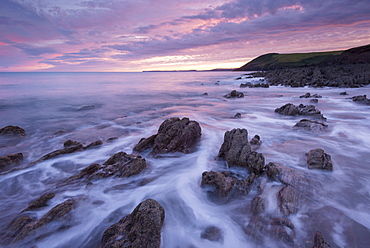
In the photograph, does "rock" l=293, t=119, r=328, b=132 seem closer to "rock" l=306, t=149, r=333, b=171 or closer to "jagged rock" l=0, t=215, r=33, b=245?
"rock" l=306, t=149, r=333, b=171

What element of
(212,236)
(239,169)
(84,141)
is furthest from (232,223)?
(84,141)

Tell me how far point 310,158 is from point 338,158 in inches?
58.0

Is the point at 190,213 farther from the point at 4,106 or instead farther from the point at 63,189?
the point at 4,106

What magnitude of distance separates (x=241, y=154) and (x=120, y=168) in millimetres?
3603

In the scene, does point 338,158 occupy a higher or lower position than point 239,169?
lower

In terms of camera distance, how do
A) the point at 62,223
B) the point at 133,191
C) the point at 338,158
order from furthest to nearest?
1. the point at 338,158
2. the point at 133,191
3. the point at 62,223

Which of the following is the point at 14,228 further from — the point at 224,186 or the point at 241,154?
the point at 241,154

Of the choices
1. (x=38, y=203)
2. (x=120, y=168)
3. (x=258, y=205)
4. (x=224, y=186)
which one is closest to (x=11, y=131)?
(x=38, y=203)

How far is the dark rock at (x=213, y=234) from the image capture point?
3408 mm

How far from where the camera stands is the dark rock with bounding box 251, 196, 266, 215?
3.74 metres

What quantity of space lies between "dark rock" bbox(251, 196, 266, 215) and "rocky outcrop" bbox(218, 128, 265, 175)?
1.08m

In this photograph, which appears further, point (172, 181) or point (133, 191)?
point (172, 181)

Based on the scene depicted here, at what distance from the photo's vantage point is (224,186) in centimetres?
435

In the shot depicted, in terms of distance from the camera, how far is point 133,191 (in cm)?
489
